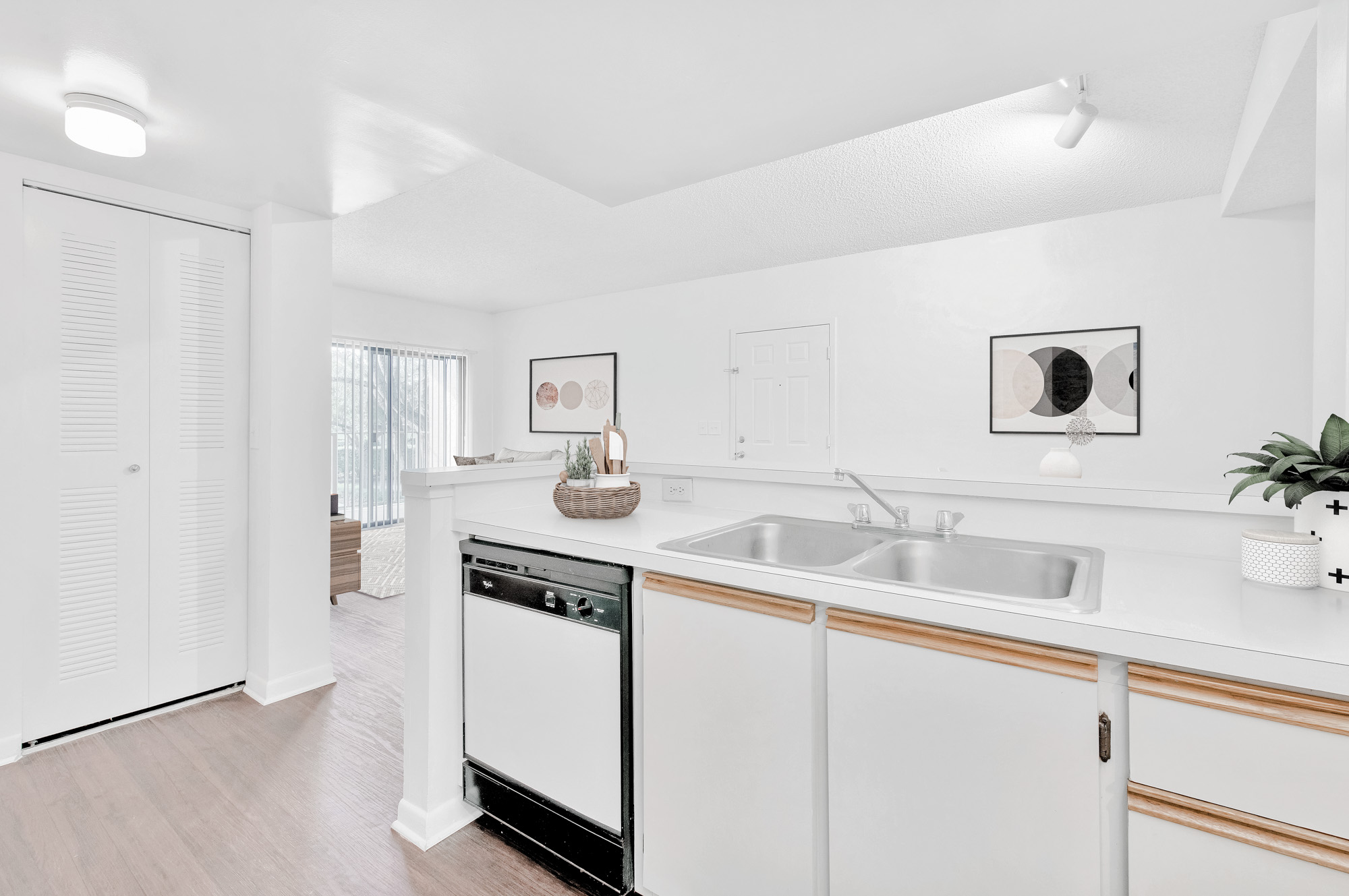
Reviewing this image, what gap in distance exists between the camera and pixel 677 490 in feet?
7.89

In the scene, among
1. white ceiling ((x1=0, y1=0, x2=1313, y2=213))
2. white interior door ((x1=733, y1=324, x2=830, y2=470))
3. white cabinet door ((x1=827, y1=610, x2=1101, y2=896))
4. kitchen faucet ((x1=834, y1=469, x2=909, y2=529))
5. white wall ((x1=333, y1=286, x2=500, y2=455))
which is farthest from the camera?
white wall ((x1=333, y1=286, x2=500, y2=455))

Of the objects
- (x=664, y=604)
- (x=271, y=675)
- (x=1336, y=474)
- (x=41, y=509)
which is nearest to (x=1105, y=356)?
(x=1336, y=474)

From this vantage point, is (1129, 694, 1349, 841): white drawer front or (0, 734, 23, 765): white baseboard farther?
(0, 734, 23, 765): white baseboard

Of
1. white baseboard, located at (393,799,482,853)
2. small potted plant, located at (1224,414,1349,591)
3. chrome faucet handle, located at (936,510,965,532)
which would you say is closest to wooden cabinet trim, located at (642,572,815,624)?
chrome faucet handle, located at (936,510,965,532)

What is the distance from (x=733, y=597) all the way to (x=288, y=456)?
249 centimetres

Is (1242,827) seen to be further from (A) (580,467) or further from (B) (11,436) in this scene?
(B) (11,436)

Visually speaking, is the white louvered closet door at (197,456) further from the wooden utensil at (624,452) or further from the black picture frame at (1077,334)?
the black picture frame at (1077,334)

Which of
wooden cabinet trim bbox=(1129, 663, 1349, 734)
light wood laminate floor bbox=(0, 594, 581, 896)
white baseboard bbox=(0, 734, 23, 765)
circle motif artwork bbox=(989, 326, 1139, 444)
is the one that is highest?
circle motif artwork bbox=(989, 326, 1139, 444)

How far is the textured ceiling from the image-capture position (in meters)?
2.45

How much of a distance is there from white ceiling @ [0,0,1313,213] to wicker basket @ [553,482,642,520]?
1113mm

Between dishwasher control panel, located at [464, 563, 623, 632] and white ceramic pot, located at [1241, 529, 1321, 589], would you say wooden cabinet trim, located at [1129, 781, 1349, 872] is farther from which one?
dishwasher control panel, located at [464, 563, 623, 632]

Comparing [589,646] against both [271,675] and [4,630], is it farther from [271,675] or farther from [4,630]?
[4,630]

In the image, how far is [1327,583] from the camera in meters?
1.06

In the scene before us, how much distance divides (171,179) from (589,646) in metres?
2.71
